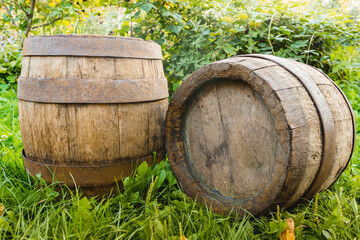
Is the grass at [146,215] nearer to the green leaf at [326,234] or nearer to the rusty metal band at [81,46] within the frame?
the green leaf at [326,234]

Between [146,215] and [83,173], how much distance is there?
434 millimetres

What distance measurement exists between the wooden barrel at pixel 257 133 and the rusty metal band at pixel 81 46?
0.40m

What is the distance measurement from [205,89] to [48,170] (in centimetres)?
100

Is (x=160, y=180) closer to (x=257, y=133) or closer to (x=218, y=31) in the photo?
(x=257, y=133)

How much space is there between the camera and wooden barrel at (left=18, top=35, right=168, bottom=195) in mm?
1524

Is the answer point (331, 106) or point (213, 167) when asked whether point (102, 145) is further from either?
point (331, 106)

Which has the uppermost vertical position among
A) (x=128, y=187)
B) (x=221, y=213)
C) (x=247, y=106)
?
(x=247, y=106)

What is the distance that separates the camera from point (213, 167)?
5.55ft

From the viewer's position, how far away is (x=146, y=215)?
1466mm

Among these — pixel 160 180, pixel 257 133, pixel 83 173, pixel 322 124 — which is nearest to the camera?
pixel 322 124

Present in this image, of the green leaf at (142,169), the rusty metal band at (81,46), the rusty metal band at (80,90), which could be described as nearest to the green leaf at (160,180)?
the green leaf at (142,169)

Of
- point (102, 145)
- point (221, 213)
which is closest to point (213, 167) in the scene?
point (221, 213)

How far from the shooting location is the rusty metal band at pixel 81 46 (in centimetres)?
152

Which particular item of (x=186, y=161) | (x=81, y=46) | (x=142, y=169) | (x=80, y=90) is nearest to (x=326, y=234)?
(x=186, y=161)
